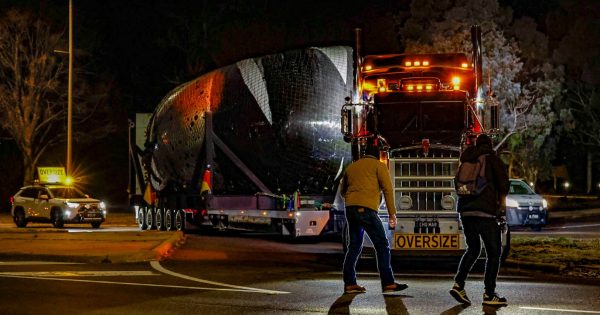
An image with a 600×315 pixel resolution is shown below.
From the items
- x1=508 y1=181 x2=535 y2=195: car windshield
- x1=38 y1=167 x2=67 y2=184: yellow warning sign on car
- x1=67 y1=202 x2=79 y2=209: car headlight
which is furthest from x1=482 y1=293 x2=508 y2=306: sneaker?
x1=38 y1=167 x2=67 y2=184: yellow warning sign on car

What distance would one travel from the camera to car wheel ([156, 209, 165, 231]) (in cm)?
2925

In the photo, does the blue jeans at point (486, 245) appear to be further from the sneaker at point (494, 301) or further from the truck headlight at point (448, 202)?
the truck headlight at point (448, 202)

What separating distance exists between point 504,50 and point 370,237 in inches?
1197

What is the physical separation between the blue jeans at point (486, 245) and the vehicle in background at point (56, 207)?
2308cm

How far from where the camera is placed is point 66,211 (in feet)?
106

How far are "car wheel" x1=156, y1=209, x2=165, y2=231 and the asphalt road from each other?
12.3 metres

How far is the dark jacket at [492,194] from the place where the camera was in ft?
36.0

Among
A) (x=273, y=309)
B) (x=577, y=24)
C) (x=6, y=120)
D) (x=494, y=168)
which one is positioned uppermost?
(x=577, y=24)

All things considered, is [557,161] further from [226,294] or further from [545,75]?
[226,294]

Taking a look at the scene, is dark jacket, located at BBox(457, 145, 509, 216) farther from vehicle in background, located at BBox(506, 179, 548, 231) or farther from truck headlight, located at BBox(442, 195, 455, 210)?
Result: vehicle in background, located at BBox(506, 179, 548, 231)

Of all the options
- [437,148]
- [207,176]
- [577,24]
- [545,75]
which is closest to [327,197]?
[207,176]

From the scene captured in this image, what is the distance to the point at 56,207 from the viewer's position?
32.8 metres

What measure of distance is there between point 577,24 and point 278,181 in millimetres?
31185

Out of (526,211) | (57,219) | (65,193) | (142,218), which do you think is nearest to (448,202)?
(526,211)
